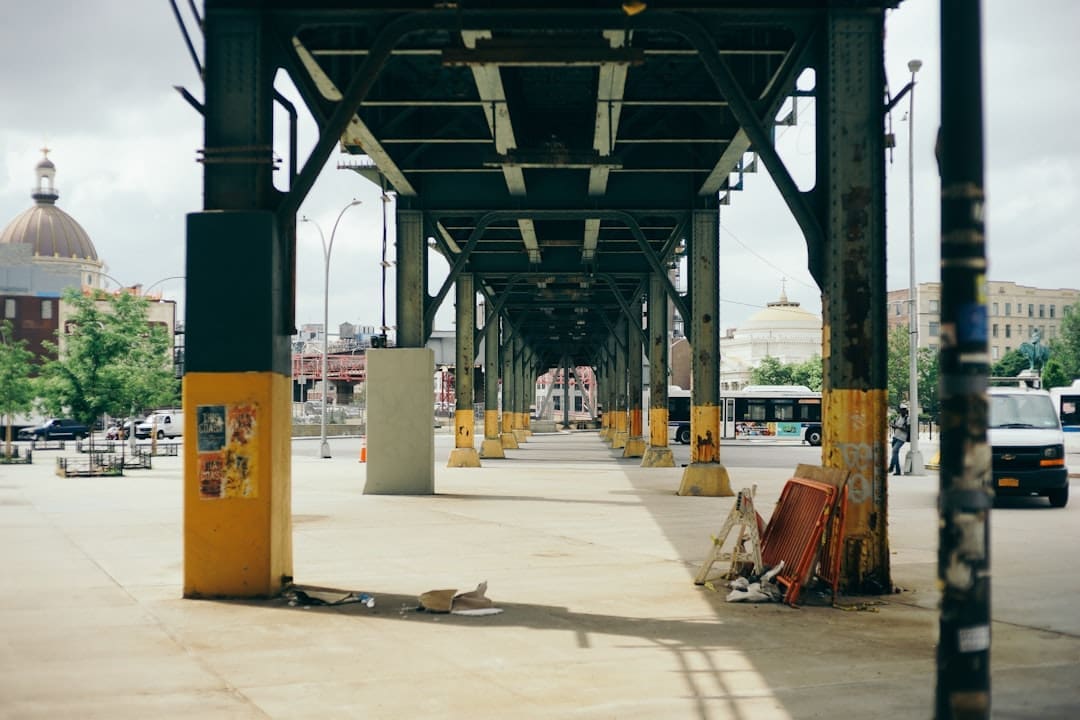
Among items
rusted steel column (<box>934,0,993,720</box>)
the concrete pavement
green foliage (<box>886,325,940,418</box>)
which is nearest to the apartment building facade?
green foliage (<box>886,325,940,418</box>)

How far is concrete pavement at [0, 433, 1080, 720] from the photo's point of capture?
655 centimetres

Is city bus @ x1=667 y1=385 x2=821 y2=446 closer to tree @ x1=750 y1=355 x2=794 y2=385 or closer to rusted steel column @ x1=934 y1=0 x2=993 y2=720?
rusted steel column @ x1=934 y1=0 x2=993 y2=720

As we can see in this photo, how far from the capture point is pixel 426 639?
8.45 metres

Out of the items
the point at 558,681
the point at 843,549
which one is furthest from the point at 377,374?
the point at 558,681

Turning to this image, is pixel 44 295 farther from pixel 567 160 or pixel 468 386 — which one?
pixel 567 160

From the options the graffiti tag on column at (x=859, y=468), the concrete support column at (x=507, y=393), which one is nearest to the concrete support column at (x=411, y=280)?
the graffiti tag on column at (x=859, y=468)

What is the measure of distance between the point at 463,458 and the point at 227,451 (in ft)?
78.8

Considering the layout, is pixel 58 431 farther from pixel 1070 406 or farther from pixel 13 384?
pixel 1070 406

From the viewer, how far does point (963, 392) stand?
4156mm

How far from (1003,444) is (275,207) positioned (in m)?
14.9

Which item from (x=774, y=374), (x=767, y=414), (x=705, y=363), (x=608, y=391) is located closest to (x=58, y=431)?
(x=608, y=391)

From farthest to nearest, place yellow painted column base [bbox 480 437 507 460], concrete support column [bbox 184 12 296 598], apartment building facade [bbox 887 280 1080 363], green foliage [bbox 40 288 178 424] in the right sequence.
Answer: apartment building facade [bbox 887 280 1080 363] → yellow painted column base [bbox 480 437 507 460] → green foliage [bbox 40 288 178 424] → concrete support column [bbox 184 12 296 598]

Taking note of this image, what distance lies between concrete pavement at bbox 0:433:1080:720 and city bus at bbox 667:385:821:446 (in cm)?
4602

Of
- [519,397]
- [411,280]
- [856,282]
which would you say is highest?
[411,280]
